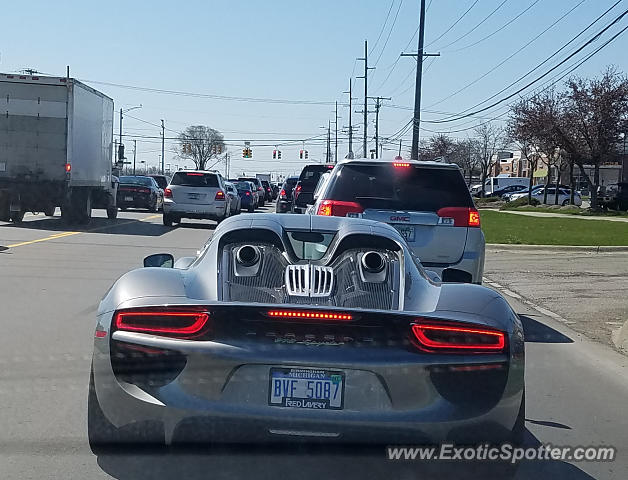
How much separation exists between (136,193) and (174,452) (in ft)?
110

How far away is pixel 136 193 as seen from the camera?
Answer: 3819 centimetres

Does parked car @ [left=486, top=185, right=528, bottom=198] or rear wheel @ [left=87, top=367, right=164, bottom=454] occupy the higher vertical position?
parked car @ [left=486, top=185, right=528, bottom=198]

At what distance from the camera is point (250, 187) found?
144 ft

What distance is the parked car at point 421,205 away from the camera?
1030 centimetres

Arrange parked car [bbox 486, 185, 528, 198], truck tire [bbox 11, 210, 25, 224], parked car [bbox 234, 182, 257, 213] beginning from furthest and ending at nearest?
parked car [bbox 486, 185, 528, 198], parked car [bbox 234, 182, 257, 213], truck tire [bbox 11, 210, 25, 224]

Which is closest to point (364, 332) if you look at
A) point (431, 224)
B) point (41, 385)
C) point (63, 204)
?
point (41, 385)

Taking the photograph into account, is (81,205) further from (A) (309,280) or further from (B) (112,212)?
(A) (309,280)

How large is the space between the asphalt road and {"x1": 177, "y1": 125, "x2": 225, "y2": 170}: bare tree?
121075 mm

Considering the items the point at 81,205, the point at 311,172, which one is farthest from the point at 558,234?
the point at 81,205

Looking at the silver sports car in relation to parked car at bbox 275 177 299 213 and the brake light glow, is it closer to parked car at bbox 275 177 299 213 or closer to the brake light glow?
the brake light glow

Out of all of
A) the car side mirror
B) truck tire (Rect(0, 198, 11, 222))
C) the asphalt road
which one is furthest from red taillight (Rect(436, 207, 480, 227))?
truck tire (Rect(0, 198, 11, 222))

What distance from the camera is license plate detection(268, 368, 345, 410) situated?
14.8 ft

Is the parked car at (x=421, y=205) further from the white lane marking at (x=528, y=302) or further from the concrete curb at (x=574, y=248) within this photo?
the concrete curb at (x=574, y=248)
